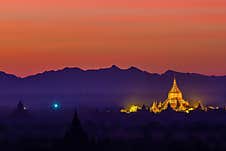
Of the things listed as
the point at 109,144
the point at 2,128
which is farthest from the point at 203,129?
the point at 109,144

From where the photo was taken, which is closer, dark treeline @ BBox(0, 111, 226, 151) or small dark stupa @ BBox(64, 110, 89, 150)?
small dark stupa @ BBox(64, 110, 89, 150)

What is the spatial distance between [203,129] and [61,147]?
109173mm

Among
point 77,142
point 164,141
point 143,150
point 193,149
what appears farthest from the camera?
point 164,141

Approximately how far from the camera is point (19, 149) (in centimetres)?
12212

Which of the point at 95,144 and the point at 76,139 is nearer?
the point at 76,139

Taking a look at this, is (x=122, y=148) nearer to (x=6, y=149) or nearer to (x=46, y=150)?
(x=6, y=149)

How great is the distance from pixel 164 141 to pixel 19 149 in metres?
31.5

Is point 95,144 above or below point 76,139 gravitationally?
below

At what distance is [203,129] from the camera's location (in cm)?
19912

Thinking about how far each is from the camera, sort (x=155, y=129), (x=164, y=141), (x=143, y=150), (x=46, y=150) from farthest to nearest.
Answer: (x=155, y=129) → (x=164, y=141) → (x=143, y=150) → (x=46, y=150)

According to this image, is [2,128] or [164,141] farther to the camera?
[2,128]

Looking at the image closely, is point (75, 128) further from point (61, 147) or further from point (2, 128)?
point (2, 128)

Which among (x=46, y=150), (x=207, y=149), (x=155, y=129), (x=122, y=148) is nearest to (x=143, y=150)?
(x=122, y=148)

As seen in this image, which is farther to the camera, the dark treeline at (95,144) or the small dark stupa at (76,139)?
the dark treeline at (95,144)
